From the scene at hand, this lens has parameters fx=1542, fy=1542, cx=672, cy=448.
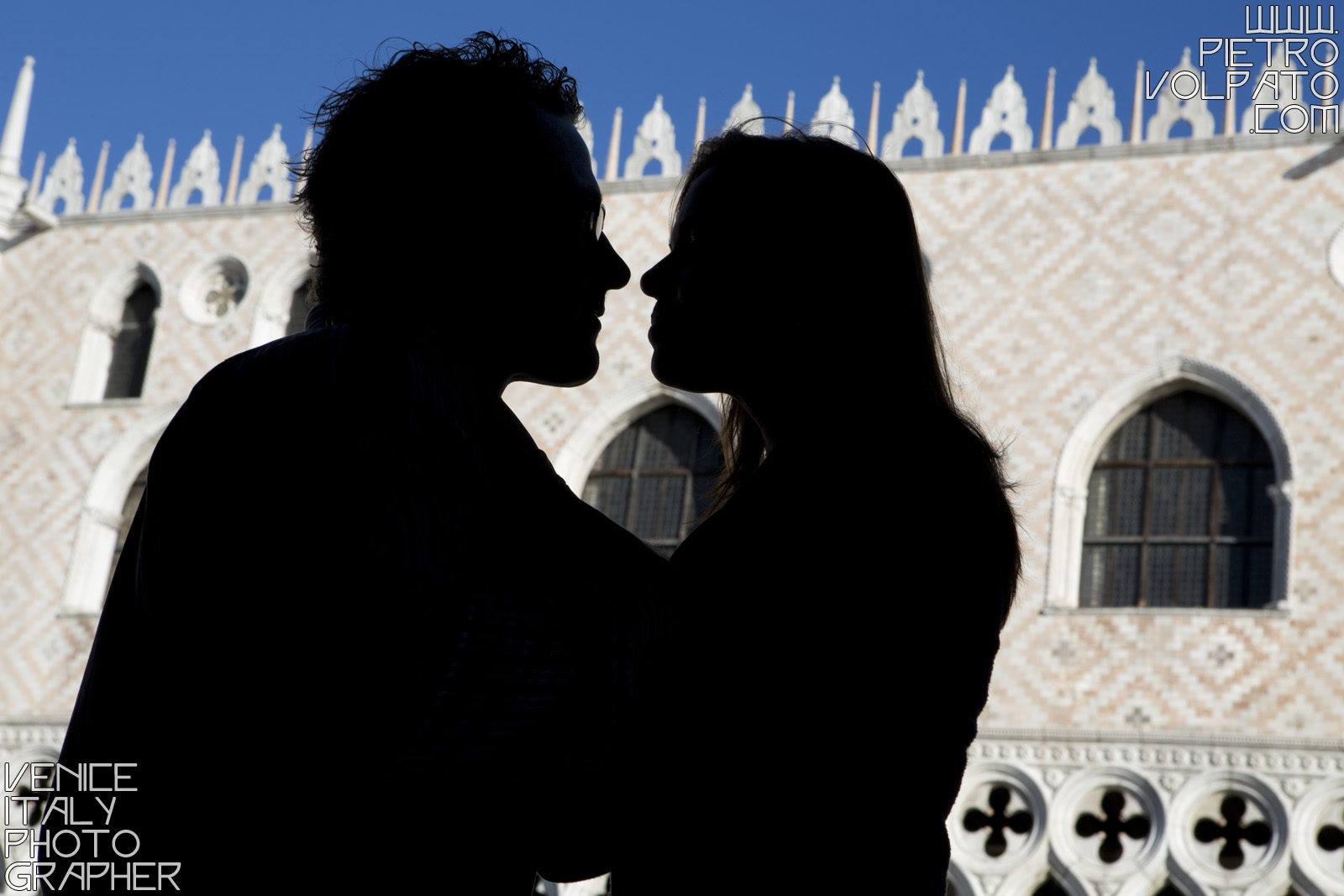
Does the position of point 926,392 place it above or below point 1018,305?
below

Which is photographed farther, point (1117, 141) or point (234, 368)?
point (1117, 141)

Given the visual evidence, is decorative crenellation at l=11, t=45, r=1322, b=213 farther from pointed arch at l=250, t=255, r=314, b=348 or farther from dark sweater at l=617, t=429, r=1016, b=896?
dark sweater at l=617, t=429, r=1016, b=896

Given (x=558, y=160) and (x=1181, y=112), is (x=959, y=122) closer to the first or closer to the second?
(x=1181, y=112)

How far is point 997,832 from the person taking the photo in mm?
8578

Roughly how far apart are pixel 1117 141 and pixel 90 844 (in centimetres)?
941

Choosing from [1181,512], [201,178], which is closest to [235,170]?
[201,178]

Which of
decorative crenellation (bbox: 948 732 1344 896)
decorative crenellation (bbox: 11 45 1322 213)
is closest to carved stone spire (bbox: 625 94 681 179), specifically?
decorative crenellation (bbox: 11 45 1322 213)

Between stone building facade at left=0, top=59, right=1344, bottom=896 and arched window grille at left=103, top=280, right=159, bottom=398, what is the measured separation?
0.23m

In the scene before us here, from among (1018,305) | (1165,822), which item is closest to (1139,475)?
(1018,305)

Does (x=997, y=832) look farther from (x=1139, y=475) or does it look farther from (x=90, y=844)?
(x=90, y=844)

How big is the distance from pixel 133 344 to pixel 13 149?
1.83 meters

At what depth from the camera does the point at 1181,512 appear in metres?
8.67

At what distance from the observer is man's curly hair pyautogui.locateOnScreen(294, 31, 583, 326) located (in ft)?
3.59

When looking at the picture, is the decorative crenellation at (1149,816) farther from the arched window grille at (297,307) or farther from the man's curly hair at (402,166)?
the man's curly hair at (402,166)
